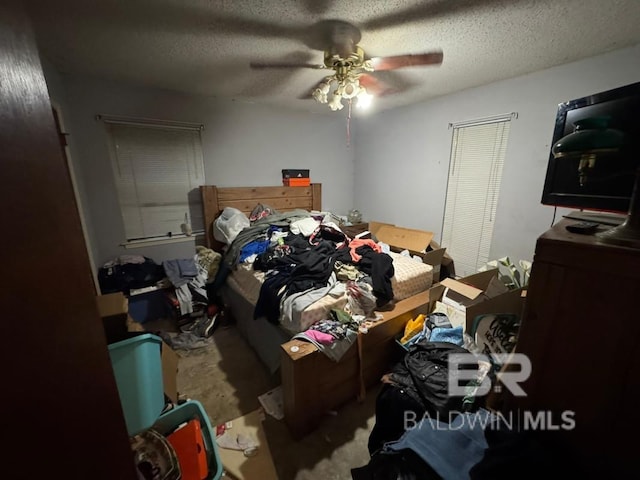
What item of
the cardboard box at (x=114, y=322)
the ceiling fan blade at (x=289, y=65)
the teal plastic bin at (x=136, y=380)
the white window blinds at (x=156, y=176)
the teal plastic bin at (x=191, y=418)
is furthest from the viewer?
the white window blinds at (x=156, y=176)

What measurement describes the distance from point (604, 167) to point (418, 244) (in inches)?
83.8

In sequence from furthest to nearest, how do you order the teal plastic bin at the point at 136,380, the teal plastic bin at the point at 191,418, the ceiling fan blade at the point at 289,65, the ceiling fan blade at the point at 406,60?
the ceiling fan blade at the point at 289,65 < the ceiling fan blade at the point at 406,60 < the teal plastic bin at the point at 191,418 < the teal plastic bin at the point at 136,380

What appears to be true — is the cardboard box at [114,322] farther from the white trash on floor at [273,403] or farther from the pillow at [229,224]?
the pillow at [229,224]

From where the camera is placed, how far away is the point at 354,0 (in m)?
1.29

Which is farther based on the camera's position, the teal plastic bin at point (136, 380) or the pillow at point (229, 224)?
the pillow at point (229, 224)

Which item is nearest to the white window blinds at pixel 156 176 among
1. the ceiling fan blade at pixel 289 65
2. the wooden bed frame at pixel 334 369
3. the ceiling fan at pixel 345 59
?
the ceiling fan blade at pixel 289 65

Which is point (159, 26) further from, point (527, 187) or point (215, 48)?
point (527, 187)

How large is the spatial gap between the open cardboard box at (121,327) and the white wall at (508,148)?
9.99 feet

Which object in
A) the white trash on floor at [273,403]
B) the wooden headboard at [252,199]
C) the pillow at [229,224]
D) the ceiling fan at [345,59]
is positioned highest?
the ceiling fan at [345,59]

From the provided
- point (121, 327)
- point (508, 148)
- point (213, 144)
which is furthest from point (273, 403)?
point (508, 148)

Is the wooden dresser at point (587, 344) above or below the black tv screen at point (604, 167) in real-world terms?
below

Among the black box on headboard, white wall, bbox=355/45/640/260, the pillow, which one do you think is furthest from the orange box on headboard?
white wall, bbox=355/45/640/260

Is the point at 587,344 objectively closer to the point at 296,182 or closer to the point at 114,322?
the point at 114,322

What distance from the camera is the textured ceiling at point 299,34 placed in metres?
1.34
